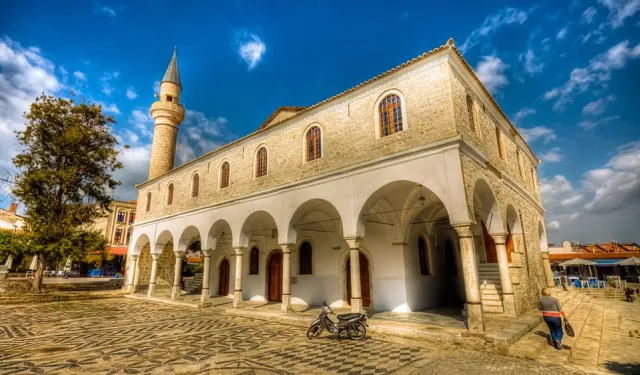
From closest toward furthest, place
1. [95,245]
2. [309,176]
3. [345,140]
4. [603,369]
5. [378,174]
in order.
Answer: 1. [603,369]
2. [378,174]
3. [345,140]
4. [309,176]
5. [95,245]

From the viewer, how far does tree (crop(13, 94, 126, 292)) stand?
54.9 feet

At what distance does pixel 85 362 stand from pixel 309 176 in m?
7.70

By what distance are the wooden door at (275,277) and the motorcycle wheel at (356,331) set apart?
318 inches

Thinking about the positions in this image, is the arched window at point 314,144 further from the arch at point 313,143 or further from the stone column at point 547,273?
the stone column at point 547,273

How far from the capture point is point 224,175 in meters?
15.8

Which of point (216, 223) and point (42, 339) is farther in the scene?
point (216, 223)

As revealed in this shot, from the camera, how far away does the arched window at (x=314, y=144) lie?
11.8 meters

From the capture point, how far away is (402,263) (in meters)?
11.5

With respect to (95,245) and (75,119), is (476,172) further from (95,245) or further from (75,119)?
(75,119)

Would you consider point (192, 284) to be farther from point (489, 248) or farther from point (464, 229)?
point (464, 229)

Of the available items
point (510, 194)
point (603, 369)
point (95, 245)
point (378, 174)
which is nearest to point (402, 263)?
point (378, 174)

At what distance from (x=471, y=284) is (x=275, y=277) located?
10454 millimetres

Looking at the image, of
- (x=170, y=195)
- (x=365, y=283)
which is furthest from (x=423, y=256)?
(x=170, y=195)

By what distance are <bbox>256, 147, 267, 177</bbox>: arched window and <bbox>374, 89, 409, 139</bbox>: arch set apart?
5.69 m
